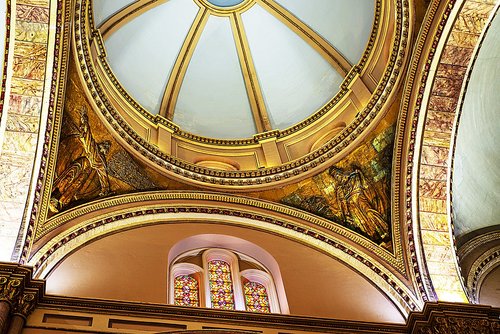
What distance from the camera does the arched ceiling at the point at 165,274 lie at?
35.6 ft

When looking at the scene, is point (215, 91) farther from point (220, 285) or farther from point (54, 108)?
point (220, 285)

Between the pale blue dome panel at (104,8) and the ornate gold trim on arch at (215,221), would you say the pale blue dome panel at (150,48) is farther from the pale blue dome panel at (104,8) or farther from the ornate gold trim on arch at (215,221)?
the ornate gold trim on arch at (215,221)

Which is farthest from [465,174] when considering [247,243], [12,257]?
[12,257]

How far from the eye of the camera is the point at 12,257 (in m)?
10.5

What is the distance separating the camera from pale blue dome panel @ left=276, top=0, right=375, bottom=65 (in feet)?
53.2

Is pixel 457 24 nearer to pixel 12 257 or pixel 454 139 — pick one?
pixel 454 139

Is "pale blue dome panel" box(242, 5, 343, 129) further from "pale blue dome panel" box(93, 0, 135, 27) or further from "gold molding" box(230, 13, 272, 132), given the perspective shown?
"pale blue dome panel" box(93, 0, 135, 27)

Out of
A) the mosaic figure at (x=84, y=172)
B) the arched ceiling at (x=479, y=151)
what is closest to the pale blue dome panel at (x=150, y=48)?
the mosaic figure at (x=84, y=172)

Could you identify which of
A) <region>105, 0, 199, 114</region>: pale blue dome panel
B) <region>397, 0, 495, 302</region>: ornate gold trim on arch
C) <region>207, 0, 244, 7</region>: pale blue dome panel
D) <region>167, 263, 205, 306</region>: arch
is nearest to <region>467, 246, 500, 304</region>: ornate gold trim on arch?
<region>397, 0, 495, 302</region>: ornate gold trim on arch

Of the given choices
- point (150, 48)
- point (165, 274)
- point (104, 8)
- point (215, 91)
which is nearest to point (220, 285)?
point (165, 274)

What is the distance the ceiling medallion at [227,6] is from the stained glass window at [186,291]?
28.1ft

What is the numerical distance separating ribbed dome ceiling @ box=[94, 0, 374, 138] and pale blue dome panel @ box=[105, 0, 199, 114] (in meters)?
0.02

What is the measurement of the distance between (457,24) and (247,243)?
5.25m

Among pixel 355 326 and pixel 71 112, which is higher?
pixel 71 112
